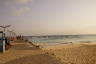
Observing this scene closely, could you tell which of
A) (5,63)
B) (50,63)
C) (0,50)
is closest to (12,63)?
(5,63)

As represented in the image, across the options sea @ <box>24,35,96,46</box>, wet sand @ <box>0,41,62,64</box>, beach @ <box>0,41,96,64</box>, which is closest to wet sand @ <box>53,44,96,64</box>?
beach @ <box>0,41,96,64</box>

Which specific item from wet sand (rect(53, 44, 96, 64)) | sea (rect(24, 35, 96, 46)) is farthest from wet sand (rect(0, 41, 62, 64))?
sea (rect(24, 35, 96, 46))

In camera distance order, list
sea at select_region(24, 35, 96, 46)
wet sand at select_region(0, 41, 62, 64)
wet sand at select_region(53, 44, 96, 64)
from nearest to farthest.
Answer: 1. wet sand at select_region(0, 41, 62, 64)
2. wet sand at select_region(53, 44, 96, 64)
3. sea at select_region(24, 35, 96, 46)

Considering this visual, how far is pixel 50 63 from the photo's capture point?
1117cm

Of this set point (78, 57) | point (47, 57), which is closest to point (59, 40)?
point (78, 57)

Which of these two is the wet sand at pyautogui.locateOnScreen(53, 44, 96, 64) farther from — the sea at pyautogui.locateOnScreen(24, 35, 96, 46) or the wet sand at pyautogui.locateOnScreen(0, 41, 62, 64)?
the sea at pyautogui.locateOnScreen(24, 35, 96, 46)

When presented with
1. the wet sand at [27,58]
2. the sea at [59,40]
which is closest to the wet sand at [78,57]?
the wet sand at [27,58]

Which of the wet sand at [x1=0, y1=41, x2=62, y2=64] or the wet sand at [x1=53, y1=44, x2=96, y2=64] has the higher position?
the wet sand at [x1=0, y1=41, x2=62, y2=64]

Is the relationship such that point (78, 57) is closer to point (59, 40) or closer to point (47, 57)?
point (47, 57)

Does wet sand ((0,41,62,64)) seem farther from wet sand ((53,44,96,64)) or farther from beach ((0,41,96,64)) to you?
wet sand ((53,44,96,64))

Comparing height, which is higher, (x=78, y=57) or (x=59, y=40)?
(x=59, y=40)

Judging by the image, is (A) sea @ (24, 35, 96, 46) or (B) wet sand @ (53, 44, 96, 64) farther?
(A) sea @ (24, 35, 96, 46)

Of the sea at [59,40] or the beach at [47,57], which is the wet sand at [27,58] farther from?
the sea at [59,40]

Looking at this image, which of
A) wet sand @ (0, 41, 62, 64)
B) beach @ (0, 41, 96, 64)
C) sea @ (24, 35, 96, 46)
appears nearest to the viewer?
wet sand @ (0, 41, 62, 64)
